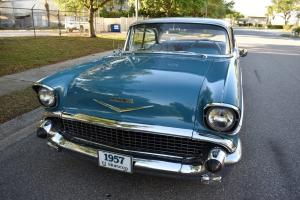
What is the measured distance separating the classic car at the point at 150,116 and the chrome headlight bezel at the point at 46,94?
0.03ft

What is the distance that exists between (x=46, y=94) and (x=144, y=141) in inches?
46.6

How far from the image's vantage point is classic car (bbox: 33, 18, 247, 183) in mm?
2740

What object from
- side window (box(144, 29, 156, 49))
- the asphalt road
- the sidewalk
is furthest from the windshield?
the sidewalk

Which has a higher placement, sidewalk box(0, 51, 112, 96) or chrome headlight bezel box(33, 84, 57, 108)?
chrome headlight bezel box(33, 84, 57, 108)

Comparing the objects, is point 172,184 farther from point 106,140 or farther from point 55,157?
point 55,157

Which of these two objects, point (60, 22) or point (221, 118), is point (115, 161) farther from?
point (60, 22)

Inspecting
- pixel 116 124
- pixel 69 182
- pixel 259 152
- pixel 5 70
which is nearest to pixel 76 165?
pixel 69 182

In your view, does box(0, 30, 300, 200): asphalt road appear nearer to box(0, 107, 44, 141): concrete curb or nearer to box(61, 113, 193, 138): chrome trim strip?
box(0, 107, 44, 141): concrete curb

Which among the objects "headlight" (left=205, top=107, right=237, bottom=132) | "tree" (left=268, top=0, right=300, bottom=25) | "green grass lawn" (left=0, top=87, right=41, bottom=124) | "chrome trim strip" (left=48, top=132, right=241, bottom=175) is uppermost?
"tree" (left=268, top=0, right=300, bottom=25)

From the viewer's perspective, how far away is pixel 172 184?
3264mm

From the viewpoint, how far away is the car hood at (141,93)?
281 centimetres

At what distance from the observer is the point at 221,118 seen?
2.73m

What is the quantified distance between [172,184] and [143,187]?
30 centimetres

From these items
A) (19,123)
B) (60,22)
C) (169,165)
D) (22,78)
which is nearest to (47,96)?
(169,165)
